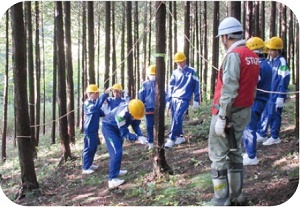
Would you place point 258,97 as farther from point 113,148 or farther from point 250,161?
point 113,148

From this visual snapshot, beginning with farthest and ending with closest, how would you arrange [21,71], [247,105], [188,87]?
[188,87] → [21,71] → [247,105]

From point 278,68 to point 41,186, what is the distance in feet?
18.3

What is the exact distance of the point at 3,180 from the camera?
10289mm

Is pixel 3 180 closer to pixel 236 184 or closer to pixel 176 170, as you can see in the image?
pixel 176 170

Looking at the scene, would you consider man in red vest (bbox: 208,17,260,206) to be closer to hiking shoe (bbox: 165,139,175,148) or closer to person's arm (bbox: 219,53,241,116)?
person's arm (bbox: 219,53,241,116)

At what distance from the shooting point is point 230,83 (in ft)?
13.6

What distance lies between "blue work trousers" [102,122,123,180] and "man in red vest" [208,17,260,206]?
283 centimetres

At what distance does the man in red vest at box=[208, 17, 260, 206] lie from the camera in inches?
164

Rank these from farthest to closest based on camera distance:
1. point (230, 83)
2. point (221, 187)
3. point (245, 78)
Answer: point (221, 187), point (245, 78), point (230, 83)

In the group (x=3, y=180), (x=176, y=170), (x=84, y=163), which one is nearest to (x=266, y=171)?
(x=176, y=170)

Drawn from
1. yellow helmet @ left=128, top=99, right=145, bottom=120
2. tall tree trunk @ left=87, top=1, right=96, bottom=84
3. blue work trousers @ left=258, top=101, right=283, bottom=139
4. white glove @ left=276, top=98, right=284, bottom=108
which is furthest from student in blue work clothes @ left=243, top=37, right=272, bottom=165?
tall tree trunk @ left=87, top=1, right=96, bottom=84

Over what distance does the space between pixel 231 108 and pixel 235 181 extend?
90 cm

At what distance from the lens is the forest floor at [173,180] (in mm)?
5137

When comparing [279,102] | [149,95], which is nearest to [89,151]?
[149,95]
